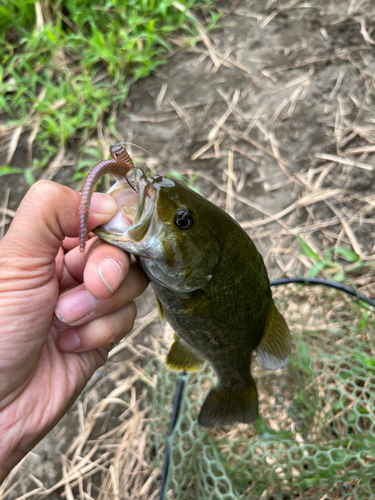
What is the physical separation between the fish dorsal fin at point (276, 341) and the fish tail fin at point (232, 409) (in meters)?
0.33

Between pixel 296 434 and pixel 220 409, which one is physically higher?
pixel 220 409

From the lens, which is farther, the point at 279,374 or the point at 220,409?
the point at 279,374

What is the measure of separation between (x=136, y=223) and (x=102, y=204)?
14cm

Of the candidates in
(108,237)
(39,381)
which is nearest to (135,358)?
(39,381)

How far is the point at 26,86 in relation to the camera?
4543 mm

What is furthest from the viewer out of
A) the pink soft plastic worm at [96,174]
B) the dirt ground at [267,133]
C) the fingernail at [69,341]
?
the dirt ground at [267,133]

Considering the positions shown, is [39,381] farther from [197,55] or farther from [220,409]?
[197,55]

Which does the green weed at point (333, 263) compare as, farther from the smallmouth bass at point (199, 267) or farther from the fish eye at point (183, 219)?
the fish eye at point (183, 219)

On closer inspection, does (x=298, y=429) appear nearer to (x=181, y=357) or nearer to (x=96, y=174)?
(x=181, y=357)

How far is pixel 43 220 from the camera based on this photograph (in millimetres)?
1395

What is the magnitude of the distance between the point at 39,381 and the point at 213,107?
11.0 feet

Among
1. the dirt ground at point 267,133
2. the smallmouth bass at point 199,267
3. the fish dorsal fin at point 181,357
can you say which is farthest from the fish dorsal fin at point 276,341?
the dirt ground at point 267,133

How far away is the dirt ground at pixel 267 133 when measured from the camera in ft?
10.2

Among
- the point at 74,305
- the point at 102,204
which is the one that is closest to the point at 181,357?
the point at 74,305
